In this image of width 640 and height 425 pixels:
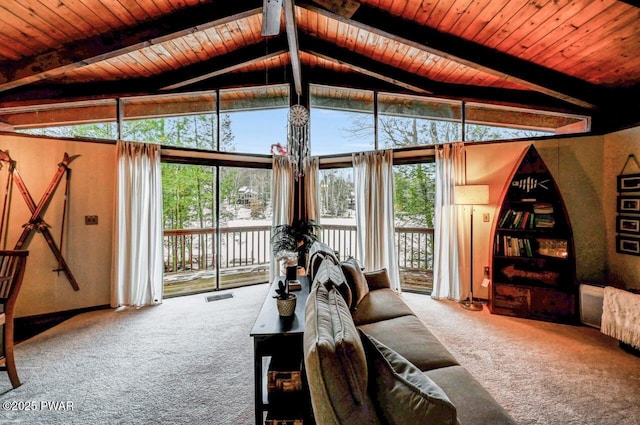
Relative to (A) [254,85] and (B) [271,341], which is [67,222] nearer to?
(A) [254,85]

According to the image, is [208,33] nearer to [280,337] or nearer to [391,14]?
[391,14]

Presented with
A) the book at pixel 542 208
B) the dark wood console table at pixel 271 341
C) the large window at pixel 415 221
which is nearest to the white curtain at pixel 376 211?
the large window at pixel 415 221

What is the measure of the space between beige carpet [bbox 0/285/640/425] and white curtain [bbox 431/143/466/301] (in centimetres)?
53

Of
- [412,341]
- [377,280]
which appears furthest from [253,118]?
[412,341]

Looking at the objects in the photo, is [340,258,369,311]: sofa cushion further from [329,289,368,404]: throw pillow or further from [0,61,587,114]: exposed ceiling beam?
[0,61,587,114]: exposed ceiling beam

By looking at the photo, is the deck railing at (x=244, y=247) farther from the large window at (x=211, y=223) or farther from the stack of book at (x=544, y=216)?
the stack of book at (x=544, y=216)

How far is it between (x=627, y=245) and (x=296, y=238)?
4.11m

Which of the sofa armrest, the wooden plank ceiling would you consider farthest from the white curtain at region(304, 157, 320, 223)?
the sofa armrest

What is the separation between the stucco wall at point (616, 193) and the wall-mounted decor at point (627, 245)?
49mm

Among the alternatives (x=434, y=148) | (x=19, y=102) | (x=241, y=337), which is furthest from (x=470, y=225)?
(x=19, y=102)

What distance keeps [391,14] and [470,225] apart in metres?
2.87

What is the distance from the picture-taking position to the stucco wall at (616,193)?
3232 millimetres

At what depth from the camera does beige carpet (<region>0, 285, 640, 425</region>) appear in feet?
6.46

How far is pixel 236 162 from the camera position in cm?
482
